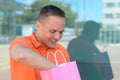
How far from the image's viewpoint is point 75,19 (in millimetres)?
3637

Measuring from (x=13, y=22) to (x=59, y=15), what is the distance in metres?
2.31

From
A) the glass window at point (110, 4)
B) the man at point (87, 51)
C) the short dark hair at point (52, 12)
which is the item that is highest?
the glass window at point (110, 4)

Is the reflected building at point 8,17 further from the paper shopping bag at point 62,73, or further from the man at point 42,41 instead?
the paper shopping bag at point 62,73

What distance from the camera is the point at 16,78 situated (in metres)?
1.62

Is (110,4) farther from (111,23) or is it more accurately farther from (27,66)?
(27,66)

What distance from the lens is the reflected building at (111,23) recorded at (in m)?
3.50

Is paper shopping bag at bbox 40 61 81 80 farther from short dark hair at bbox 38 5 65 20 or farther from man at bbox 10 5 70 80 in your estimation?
short dark hair at bbox 38 5 65 20

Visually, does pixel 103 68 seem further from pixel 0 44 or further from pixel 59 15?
pixel 59 15

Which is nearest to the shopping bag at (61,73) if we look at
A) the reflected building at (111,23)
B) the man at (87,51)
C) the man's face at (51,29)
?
the man's face at (51,29)

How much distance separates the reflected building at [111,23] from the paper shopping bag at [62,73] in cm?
206

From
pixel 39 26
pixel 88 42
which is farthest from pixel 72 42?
pixel 39 26

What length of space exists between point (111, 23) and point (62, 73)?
2.22 metres

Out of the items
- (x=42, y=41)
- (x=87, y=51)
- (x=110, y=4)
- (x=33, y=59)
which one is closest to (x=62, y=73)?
(x=33, y=59)

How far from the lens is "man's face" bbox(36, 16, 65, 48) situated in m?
1.52
